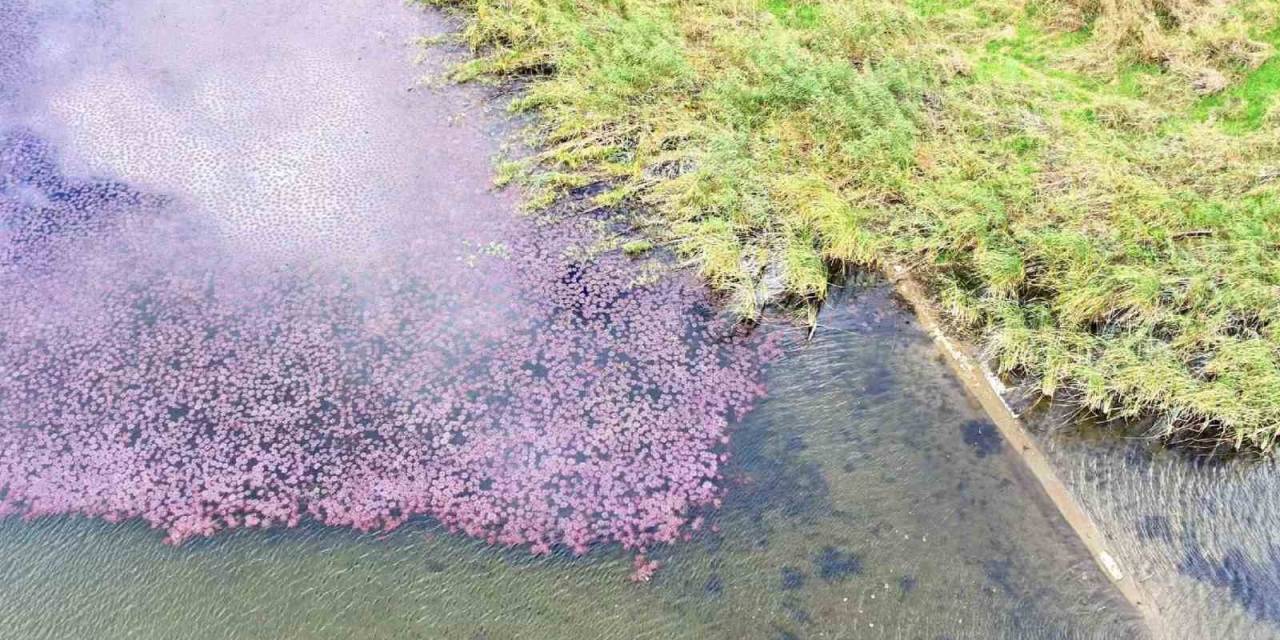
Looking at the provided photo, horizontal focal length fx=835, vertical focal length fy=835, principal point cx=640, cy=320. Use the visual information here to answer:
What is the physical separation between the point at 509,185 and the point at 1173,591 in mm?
7235

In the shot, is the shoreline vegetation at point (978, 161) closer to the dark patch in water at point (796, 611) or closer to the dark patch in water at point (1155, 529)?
the dark patch in water at point (1155, 529)

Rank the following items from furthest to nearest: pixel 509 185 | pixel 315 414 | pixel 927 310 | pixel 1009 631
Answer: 1. pixel 509 185
2. pixel 927 310
3. pixel 315 414
4. pixel 1009 631

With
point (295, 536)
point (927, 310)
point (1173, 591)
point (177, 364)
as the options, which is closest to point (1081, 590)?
point (1173, 591)

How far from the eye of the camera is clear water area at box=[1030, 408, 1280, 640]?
6273 mm

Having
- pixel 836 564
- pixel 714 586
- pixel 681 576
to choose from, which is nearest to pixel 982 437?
pixel 836 564

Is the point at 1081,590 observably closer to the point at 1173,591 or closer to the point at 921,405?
the point at 1173,591

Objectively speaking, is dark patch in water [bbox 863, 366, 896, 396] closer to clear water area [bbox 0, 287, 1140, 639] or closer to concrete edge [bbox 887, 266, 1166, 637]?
concrete edge [bbox 887, 266, 1166, 637]

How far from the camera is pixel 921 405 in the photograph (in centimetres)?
753

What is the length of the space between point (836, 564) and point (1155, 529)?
8.55 feet

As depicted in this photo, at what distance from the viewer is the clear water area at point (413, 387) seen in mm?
6184

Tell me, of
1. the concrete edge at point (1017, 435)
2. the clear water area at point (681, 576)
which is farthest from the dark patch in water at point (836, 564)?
the concrete edge at point (1017, 435)

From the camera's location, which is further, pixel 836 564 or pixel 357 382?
pixel 357 382

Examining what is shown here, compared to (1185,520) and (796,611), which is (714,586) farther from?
(1185,520)

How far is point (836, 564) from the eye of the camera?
21.2 ft
